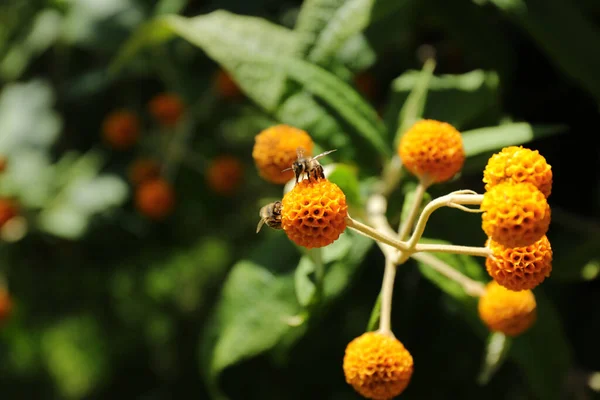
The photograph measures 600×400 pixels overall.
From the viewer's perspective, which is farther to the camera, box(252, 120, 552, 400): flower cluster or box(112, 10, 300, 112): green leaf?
box(112, 10, 300, 112): green leaf

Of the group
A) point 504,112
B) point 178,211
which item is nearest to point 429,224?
point 504,112

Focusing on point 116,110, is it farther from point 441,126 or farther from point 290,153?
point 441,126

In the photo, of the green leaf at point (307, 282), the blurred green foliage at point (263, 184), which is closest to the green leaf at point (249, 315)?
the blurred green foliage at point (263, 184)

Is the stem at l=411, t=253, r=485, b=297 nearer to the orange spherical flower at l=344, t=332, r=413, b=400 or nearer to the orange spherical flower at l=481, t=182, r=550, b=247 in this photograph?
the orange spherical flower at l=344, t=332, r=413, b=400

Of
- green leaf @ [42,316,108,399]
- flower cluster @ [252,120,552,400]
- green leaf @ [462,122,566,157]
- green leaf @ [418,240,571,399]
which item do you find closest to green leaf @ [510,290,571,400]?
green leaf @ [418,240,571,399]

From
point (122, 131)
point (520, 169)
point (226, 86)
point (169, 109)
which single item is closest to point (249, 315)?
point (520, 169)

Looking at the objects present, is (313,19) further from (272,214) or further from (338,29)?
(272,214)

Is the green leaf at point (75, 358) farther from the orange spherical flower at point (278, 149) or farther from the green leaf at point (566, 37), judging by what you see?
the green leaf at point (566, 37)
